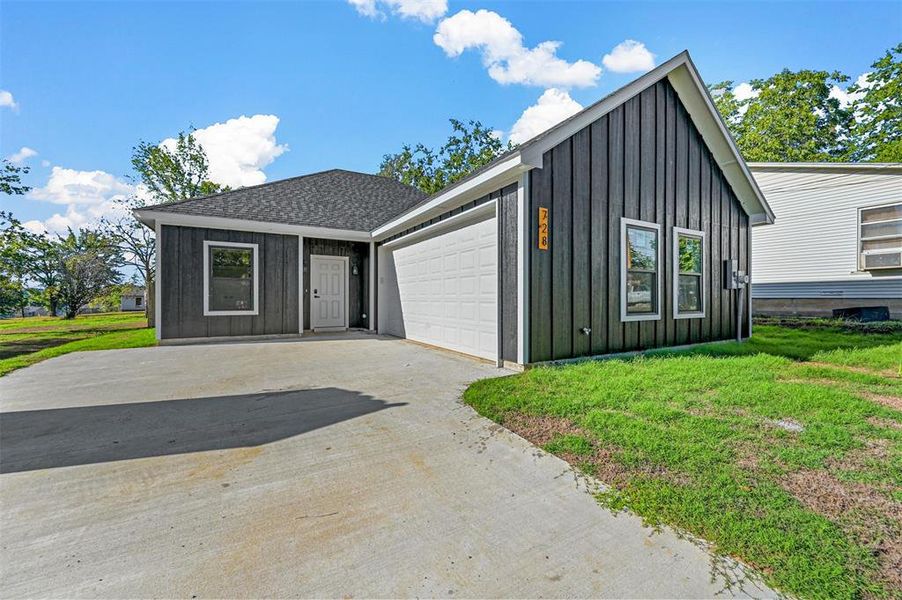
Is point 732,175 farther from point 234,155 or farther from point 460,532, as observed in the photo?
point 234,155

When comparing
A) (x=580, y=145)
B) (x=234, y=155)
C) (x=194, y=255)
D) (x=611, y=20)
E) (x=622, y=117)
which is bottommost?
(x=194, y=255)

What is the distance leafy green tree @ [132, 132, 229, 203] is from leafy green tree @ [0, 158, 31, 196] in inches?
234

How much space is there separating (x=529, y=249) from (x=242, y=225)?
6824 millimetres

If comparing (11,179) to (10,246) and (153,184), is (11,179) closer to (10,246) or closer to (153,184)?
(10,246)

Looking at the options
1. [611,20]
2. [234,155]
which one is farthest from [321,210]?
[234,155]

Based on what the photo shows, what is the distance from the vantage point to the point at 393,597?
1.36 m

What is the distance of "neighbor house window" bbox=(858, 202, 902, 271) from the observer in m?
9.65

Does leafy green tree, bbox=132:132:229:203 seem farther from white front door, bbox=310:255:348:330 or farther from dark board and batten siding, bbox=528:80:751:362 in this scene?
dark board and batten siding, bbox=528:80:751:362

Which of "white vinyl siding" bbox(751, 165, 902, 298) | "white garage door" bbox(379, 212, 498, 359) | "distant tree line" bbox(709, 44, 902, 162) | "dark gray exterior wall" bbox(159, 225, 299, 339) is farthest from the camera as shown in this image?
"distant tree line" bbox(709, 44, 902, 162)

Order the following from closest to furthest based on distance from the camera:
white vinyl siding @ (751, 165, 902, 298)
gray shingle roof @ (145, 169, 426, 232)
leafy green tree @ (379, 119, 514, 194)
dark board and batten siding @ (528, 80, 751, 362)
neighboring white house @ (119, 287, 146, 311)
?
dark board and batten siding @ (528, 80, 751, 362), gray shingle roof @ (145, 169, 426, 232), white vinyl siding @ (751, 165, 902, 298), leafy green tree @ (379, 119, 514, 194), neighboring white house @ (119, 287, 146, 311)

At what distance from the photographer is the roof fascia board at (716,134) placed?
6.49 meters

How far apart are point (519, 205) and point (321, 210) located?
6.72 metres

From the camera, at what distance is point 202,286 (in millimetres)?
8180

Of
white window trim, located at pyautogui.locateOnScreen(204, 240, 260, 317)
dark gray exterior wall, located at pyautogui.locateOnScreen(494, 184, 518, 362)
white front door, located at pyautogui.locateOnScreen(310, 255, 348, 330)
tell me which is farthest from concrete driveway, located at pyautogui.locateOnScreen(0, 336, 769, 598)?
white front door, located at pyautogui.locateOnScreen(310, 255, 348, 330)
